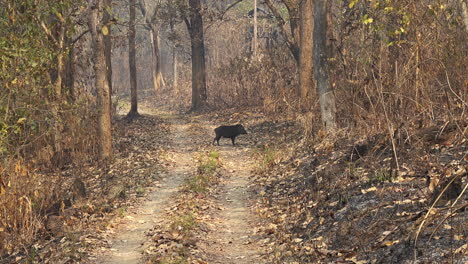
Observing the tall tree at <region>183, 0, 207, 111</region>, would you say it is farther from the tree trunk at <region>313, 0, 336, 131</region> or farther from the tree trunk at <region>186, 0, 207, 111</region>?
the tree trunk at <region>313, 0, 336, 131</region>

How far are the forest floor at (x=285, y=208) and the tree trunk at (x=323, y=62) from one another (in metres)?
0.75

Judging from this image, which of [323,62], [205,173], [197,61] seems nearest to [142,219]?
[205,173]

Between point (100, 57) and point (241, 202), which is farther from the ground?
point (100, 57)

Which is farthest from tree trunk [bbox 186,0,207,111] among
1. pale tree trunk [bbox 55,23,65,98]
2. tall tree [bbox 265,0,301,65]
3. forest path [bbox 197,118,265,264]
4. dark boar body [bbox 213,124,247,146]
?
forest path [bbox 197,118,265,264]

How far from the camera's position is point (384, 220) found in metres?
7.43

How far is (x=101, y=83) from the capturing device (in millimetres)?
16016

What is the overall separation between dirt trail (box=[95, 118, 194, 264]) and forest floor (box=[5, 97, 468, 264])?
4 cm

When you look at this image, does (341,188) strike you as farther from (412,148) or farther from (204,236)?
(204,236)

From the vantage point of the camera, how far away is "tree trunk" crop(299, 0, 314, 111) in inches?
747

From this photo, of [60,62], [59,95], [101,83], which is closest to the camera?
[59,95]

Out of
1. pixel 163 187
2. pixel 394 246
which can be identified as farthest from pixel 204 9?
pixel 394 246

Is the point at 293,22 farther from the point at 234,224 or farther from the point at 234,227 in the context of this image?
the point at 234,227

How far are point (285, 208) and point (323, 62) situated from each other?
5292 mm

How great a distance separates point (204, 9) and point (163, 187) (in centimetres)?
1736
